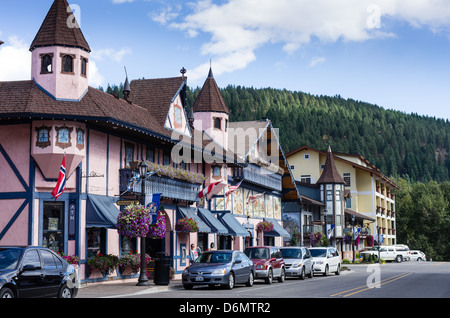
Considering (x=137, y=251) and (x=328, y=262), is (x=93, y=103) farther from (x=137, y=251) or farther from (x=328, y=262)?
A: (x=328, y=262)

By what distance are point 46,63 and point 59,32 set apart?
146 cm

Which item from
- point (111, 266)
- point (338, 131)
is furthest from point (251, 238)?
point (338, 131)

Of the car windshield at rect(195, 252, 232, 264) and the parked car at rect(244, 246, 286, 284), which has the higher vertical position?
the car windshield at rect(195, 252, 232, 264)

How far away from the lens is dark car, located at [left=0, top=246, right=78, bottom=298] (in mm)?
14641

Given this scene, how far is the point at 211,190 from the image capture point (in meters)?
37.5

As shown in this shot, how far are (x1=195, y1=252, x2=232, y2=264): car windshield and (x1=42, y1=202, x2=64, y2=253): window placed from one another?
5.80m

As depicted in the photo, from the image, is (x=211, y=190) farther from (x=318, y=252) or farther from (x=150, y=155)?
(x=318, y=252)

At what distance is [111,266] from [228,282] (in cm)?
606

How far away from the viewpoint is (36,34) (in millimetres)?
28703

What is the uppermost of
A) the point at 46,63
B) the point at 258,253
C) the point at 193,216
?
the point at 46,63

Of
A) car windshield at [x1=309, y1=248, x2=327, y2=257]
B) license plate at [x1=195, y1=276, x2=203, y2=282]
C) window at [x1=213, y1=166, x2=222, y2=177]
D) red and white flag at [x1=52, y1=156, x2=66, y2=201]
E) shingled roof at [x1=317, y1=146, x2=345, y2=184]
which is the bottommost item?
license plate at [x1=195, y1=276, x2=203, y2=282]

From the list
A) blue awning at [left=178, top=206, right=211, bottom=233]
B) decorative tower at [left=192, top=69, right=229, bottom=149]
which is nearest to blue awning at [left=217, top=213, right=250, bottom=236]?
blue awning at [left=178, top=206, right=211, bottom=233]

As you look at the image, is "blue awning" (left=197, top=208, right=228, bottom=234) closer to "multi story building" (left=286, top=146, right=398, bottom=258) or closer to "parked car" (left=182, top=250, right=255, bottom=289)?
"parked car" (left=182, top=250, right=255, bottom=289)

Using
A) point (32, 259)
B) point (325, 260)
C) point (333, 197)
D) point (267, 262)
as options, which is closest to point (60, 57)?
point (267, 262)
